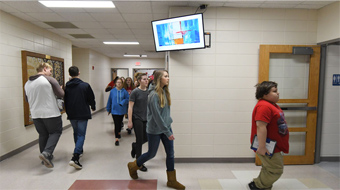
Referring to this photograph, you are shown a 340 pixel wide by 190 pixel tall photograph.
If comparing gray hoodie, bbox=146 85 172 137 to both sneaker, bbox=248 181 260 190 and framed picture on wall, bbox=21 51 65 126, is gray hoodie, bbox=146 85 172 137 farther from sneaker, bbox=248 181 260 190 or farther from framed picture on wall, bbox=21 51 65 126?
framed picture on wall, bbox=21 51 65 126

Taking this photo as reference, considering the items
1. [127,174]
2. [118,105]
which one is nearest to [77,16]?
[118,105]

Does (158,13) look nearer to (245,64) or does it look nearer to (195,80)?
(195,80)

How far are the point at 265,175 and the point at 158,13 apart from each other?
10.4ft

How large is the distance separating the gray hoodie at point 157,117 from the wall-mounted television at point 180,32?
1.04 metres

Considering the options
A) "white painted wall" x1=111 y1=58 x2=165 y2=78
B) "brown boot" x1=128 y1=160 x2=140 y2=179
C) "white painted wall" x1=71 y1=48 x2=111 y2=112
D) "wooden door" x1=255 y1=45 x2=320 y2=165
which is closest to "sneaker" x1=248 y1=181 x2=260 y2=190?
"wooden door" x1=255 y1=45 x2=320 y2=165

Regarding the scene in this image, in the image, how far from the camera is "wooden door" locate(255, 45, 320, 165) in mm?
3324

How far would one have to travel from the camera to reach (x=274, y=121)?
2277 mm

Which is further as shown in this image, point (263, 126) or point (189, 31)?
point (189, 31)

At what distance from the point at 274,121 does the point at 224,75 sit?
136 centimetres

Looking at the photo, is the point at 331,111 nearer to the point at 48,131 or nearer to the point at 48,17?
the point at 48,131

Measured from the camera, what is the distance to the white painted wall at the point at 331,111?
3533 mm

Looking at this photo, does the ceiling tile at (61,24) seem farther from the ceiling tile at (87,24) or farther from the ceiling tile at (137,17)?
the ceiling tile at (137,17)

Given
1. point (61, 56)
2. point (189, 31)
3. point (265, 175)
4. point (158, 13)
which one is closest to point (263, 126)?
point (265, 175)

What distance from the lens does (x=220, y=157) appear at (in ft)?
11.7
